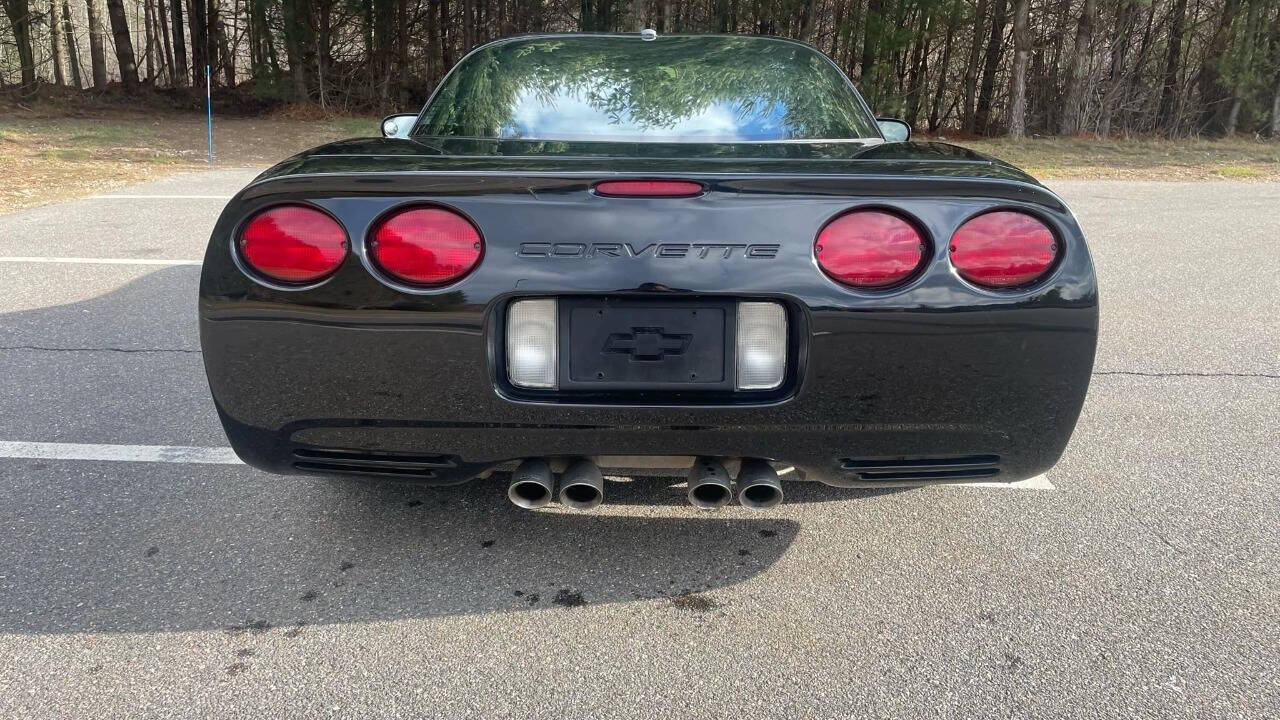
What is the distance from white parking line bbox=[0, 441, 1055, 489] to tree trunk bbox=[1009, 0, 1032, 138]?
757 inches

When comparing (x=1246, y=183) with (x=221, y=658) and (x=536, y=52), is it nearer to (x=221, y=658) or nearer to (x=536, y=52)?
(x=536, y=52)

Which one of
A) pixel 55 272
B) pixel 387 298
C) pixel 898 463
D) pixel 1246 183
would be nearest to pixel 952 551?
pixel 898 463

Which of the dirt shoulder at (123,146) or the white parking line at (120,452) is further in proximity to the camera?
the dirt shoulder at (123,146)

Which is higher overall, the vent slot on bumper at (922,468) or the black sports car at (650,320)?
the black sports car at (650,320)

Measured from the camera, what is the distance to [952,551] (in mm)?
2537

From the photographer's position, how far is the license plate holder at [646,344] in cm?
197

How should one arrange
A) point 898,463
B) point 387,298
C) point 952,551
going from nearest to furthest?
point 387,298, point 898,463, point 952,551

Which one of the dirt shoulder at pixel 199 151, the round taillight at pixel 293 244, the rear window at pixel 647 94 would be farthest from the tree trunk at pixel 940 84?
the round taillight at pixel 293 244

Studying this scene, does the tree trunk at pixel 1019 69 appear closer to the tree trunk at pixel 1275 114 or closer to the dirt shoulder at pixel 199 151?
the dirt shoulder at pixel 199 151

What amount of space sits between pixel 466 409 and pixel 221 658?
762 millimetres

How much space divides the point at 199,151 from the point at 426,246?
590 inches

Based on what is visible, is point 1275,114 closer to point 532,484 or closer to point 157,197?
point 157,197

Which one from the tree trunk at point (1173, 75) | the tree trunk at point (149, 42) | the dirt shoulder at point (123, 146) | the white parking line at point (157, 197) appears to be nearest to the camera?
the white parking line at point (157, 197)

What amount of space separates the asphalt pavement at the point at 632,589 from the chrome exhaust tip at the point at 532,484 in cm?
29
